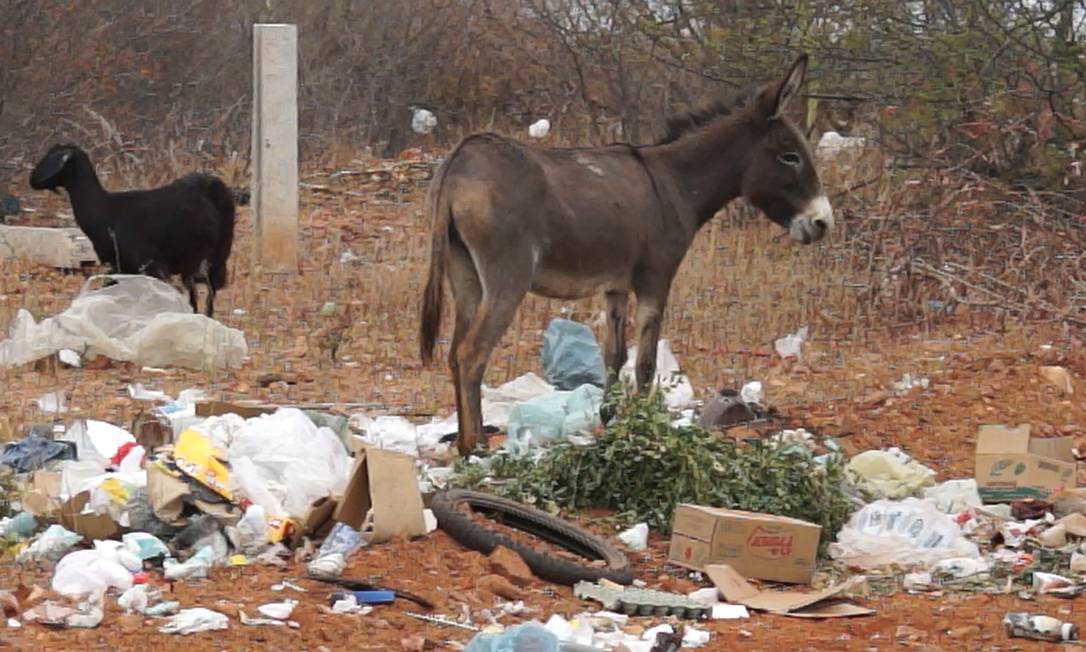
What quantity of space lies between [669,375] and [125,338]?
10.0ft

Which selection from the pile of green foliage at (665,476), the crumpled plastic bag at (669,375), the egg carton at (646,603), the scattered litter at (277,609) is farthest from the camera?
the crumpled plastic bag at (669,375)

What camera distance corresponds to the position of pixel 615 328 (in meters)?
9.54

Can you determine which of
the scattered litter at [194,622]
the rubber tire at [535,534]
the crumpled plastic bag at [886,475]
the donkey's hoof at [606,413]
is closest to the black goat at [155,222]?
the donkey's hoof at [606,413]

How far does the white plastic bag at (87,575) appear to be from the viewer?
19.7ft

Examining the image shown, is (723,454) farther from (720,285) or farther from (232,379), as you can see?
(720,285)

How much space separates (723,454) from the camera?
768cm

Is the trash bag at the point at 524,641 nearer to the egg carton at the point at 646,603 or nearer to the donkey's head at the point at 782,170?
the egg carton at the point at 646,603

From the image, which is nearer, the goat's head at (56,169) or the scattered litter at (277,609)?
the scattered litter at (277,609)

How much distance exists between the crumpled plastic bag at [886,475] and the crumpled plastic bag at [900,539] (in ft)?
1.73

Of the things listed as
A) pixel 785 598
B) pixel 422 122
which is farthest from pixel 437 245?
pixel 422 122

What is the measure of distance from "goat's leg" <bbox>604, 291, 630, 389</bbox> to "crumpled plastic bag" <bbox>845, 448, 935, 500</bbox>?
143 cm

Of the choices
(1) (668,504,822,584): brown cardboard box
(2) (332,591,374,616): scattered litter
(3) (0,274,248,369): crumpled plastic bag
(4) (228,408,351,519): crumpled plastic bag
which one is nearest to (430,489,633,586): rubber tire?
(1) (668,504,822,584): brown cardboard box

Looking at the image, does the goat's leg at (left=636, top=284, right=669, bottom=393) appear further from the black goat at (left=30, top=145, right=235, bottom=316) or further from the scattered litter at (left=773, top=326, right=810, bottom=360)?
the black goat at (left=30, top=145, right=235, bottom=316)

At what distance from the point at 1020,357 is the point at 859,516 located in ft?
12.6
